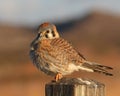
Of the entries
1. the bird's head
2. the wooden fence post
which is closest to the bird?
the bird's head

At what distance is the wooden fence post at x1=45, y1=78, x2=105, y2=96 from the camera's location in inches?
286

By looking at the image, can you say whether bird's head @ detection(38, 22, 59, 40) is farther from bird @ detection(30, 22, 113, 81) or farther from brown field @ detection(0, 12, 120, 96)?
brown field @ detection(0, 12, 120, 96)

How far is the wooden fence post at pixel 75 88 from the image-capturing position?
7.26m

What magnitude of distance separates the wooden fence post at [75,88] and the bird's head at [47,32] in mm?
2819

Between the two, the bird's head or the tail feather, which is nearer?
the tail feather

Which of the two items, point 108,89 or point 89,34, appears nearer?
point 108,89

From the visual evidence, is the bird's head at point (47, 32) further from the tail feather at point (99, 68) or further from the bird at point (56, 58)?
the tail feather at point (99, 68)

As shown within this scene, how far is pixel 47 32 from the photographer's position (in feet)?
34.0

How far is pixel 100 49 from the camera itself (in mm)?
32031

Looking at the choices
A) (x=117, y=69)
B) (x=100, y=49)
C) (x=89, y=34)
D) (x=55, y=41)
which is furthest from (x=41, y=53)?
(x=89, y=34)

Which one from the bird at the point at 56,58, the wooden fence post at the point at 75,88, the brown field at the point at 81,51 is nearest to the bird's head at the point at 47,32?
the bird at the point at 56,58

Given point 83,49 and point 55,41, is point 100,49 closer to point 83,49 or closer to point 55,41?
point 83,49

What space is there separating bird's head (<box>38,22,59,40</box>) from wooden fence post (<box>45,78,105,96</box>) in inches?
111

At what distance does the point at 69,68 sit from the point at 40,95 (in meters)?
11.6
